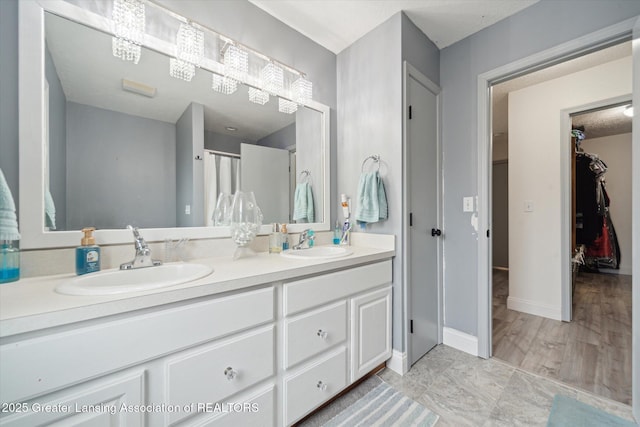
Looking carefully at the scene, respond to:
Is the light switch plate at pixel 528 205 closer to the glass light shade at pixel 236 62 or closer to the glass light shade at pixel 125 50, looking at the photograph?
the glass light shade at pixel 236 62

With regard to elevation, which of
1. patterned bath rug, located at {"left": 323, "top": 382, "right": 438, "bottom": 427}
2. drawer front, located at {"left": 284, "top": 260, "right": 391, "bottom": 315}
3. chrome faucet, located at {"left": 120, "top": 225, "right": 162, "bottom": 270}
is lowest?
patterned bath rug, located at {"left": 323, "top": 382, "right": 438, "bottom": 427}

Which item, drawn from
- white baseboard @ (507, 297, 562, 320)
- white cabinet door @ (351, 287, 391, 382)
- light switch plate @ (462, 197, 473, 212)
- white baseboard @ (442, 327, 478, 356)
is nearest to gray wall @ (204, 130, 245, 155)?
white cabinet door @ (351, 287, 391, 382)

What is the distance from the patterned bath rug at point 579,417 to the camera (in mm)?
1264

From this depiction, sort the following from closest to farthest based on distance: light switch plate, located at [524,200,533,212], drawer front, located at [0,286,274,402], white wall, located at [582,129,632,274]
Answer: drawer front, located at [0,286,274,402] → light switch plate, located at [524,200,533,212] → white wall, located at [582,129,632,274]

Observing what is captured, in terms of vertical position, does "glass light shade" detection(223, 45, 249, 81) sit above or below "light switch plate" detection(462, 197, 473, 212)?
above

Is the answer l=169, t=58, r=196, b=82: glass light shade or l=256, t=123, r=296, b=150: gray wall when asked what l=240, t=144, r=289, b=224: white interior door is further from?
l=169, t=58, r=196, b=82: glass light shade

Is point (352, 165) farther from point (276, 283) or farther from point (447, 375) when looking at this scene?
point (447, 375)

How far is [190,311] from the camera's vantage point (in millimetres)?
858

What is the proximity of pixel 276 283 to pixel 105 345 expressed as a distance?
1.89 feet

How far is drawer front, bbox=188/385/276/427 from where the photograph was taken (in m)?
0.94

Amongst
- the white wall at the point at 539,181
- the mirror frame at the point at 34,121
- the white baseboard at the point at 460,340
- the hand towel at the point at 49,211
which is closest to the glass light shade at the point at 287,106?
the mirror frame at the point at 34,121

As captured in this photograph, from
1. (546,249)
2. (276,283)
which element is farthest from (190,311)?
(546,249)

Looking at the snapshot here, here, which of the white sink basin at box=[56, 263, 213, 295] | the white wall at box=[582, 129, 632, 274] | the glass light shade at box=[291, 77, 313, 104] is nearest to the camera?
the white sink basin at box=[56, 263, 213, 295]

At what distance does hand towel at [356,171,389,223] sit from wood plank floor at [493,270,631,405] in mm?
1413
